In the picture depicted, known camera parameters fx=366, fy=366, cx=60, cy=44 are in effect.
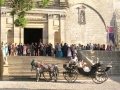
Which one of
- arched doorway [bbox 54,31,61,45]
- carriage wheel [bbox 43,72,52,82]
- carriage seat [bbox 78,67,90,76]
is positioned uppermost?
arched doorway [bbox 54,31,61,45]

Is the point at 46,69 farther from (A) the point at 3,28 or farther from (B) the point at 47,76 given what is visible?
(A) the point at 3,28

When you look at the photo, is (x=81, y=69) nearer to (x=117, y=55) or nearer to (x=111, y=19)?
(x=117, y=55)

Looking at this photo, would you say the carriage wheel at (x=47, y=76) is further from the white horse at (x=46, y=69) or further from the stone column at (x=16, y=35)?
the stone column at (x=16, y=35)

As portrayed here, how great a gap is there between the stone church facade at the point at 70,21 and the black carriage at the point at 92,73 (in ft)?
39.2

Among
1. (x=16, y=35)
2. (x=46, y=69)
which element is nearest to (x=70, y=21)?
(x=16, y=35)

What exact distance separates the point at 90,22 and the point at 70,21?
207 cm

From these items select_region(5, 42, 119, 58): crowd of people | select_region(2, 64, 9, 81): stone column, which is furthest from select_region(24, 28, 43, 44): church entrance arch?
select_region(2, 64, 9, 81): stone column

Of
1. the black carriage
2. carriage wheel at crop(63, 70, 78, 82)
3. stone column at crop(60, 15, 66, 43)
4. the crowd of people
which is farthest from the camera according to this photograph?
stone column at crop(60, 15, 66, 43)

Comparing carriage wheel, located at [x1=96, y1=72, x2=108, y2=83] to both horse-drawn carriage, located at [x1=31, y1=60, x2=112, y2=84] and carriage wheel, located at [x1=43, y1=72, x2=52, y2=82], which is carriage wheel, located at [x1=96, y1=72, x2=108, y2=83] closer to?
horse-drawn carriage, located at [x1=31, y1=60, x2=112, y2=84]

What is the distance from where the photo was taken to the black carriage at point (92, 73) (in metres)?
20.6

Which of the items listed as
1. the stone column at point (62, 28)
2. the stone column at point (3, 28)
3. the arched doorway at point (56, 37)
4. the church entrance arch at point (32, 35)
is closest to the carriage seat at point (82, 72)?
the stone column at point (3, 28)

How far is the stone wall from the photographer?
1374 inches

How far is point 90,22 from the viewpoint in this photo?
35531 millimetres

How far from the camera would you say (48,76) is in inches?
899
